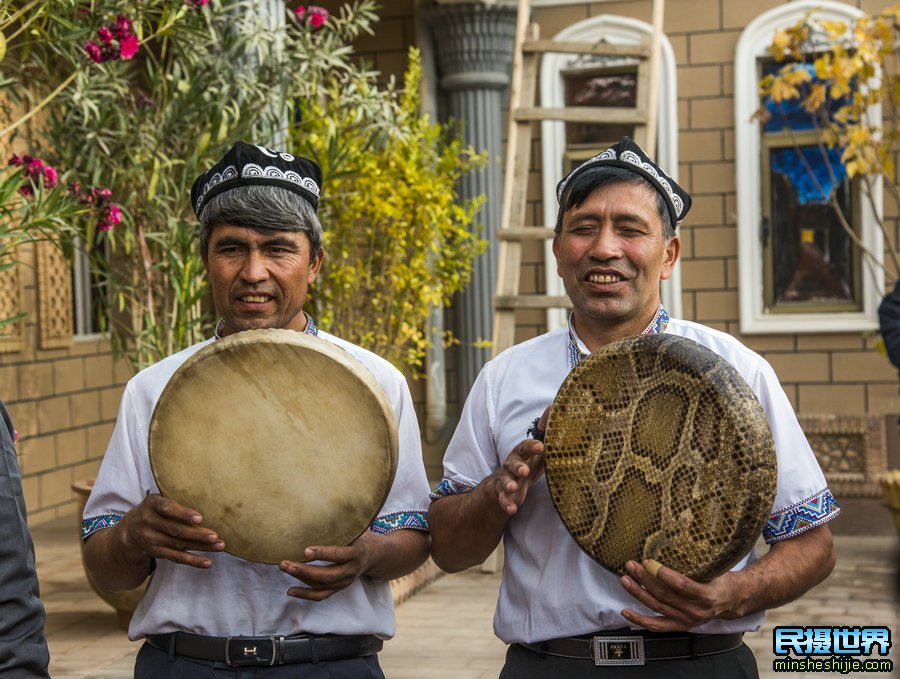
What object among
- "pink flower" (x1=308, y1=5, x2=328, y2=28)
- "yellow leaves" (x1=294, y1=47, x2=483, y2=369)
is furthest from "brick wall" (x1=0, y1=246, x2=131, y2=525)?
"pink flower" (x1=308, y1=5, x2=328, y2=28)

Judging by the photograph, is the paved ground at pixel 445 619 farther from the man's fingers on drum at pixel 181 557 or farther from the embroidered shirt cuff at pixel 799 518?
the man's fingers on drum at pixel 181 557

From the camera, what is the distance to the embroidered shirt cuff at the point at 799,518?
6.50 feet

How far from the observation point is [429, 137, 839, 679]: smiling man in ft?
6.37

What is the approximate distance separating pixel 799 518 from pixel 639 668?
360 mm

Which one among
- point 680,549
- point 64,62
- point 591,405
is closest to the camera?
point 680,549

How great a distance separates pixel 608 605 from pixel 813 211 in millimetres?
5772

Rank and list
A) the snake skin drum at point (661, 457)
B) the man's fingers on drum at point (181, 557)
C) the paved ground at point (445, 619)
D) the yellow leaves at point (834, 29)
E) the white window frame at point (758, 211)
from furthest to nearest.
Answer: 1. the white window frame at point (758, 211)
2. the yellow leaves at point (834, 29)
3. the paved ground at point (445, 619)
4. the man's fingers on drum at point (181, 557)
5. the snake skin drum at point (661, 457)

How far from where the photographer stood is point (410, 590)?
5570 millimetres

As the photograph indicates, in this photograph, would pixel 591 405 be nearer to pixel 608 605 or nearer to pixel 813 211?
pixel 608 605

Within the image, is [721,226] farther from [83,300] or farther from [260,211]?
[260,211]

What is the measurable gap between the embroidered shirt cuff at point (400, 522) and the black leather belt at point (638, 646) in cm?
34

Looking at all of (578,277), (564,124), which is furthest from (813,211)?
(578,277)

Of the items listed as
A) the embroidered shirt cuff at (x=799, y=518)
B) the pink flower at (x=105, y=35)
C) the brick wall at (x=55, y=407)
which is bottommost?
the brick wall at (x=55, y=407)

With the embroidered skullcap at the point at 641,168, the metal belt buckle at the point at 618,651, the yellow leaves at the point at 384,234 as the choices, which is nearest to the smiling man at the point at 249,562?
the metal belt buckle at the point at 618,651
